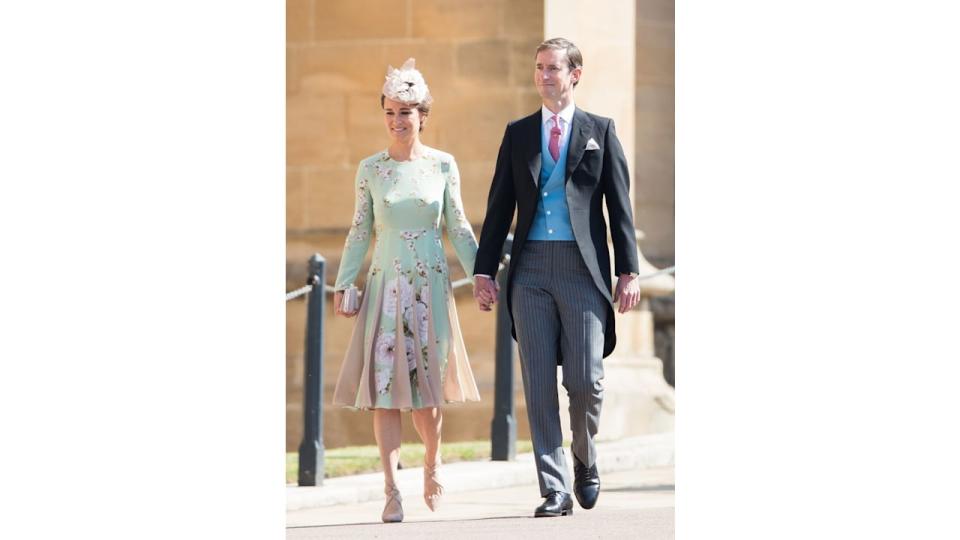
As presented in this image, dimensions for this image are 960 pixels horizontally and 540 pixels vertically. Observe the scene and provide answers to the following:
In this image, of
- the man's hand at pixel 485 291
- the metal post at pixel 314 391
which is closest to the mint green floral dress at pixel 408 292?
the man's hand at pixel 485 291

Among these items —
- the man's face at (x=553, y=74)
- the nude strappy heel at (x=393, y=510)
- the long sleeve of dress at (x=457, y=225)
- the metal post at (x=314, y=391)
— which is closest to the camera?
the man's face at (x=553, y=74)

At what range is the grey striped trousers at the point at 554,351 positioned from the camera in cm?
893

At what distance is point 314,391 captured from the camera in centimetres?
1105

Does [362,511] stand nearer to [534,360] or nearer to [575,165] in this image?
[534,360]

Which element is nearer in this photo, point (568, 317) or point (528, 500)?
point (568, 317)

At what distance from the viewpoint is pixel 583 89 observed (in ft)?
48.4

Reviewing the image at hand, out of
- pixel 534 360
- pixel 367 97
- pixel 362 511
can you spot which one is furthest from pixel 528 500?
pixel 367 97

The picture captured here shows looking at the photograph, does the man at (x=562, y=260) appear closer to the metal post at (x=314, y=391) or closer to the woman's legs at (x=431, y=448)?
the woman's legs at (x=431, y=448)

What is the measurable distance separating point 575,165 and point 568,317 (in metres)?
0.65

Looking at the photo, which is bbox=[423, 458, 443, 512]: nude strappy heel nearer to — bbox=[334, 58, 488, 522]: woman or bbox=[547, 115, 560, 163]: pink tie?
bbox=[334, 58, 488, 522]: woman

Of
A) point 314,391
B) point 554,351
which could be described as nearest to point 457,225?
point 554,351

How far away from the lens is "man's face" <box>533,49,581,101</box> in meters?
8.88

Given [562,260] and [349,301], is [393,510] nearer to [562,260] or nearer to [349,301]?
[349,301]

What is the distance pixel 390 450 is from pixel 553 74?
1787mm
